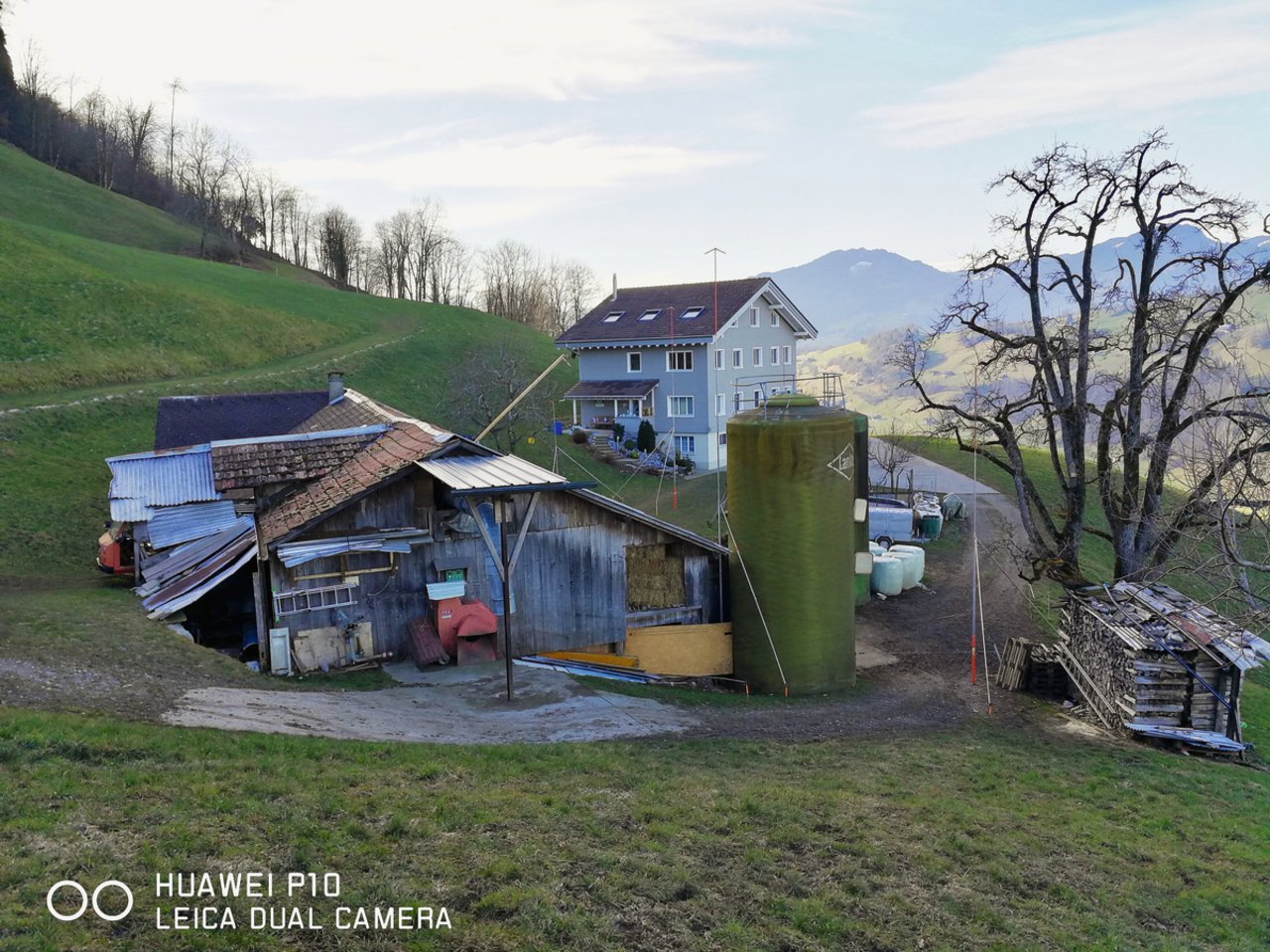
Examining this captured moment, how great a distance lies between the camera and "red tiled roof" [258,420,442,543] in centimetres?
1784

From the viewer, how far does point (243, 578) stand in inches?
855

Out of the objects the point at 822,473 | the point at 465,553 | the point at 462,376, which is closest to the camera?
the point at 465,553

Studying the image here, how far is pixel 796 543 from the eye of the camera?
66.9ft

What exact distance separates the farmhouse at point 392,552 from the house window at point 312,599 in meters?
0.03

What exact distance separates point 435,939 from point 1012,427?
20194 mm

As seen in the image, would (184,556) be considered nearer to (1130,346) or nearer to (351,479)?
(351,479)

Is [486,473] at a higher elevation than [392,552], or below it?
higher

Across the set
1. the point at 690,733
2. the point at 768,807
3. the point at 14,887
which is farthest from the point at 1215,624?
the point at 14,887

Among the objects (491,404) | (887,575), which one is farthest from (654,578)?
(491,404)

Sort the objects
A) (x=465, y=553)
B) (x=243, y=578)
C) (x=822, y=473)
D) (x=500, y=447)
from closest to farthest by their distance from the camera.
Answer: (x=465, y=553) < (x=822, y=473) < (x=243, y=578) < (x=500, y=447)

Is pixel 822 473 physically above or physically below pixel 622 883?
above

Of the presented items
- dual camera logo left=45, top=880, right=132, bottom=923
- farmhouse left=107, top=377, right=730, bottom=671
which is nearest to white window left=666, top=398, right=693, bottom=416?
farmhouse left=107, top=377, right=730, bottom=671

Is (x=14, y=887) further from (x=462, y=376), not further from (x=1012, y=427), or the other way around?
(x=462, y=376)

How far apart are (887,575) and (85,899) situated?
25.3 meters
